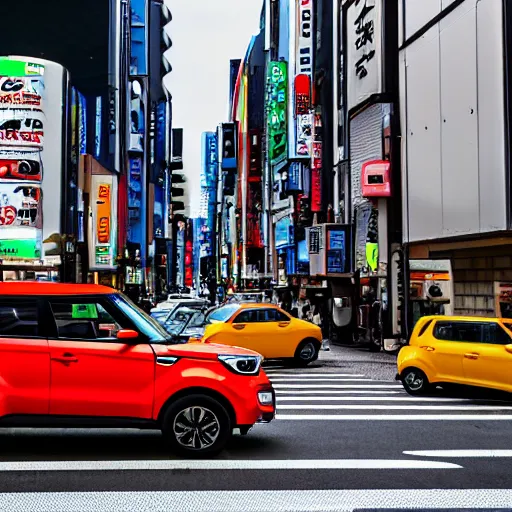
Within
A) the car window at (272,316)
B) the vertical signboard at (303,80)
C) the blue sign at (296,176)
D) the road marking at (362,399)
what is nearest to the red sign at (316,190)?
the vertical signboard at (303,80)

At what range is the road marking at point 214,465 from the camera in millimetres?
8648

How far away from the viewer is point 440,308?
98.0 ft

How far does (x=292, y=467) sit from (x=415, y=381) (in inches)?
312

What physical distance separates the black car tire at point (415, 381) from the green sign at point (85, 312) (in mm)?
8027

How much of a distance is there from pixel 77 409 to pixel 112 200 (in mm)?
67329

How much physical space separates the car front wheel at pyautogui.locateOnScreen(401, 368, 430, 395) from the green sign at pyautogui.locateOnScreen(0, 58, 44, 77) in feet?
162

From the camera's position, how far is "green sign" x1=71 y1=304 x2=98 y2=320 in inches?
380

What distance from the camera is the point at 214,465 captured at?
8.84 metres

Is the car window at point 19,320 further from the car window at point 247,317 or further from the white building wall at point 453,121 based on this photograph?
the white building wall at point 453,121

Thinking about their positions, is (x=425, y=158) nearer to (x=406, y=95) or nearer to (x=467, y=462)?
(x=406, y=95)

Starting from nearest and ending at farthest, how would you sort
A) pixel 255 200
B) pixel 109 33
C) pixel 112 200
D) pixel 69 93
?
pixel 69 93 → pixel 112 200 → pixel 109 33 → pixel 255 200

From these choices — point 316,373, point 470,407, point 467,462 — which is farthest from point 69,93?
point 467,462

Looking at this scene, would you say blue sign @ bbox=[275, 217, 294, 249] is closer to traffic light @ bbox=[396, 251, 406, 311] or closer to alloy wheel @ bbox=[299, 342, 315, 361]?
traffic light @ bbox=[396, 251, 406, 311]

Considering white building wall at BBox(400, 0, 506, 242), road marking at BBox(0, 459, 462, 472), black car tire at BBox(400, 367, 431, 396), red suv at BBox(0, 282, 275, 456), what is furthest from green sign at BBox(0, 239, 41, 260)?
road marking at BBox(0, 459, 462, 472)
